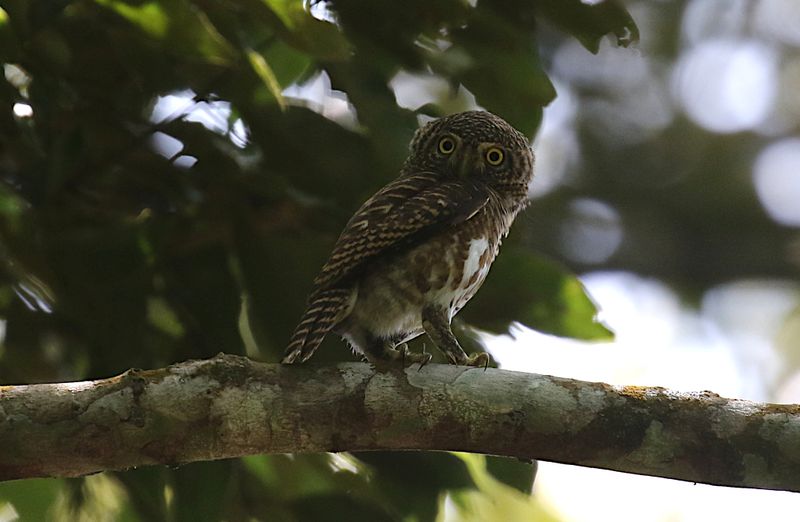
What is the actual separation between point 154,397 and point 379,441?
0.57 metres

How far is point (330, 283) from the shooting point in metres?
3.52

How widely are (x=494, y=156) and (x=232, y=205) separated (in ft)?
3.21

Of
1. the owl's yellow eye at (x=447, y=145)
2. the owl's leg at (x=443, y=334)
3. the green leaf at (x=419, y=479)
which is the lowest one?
the green leaf at (x=419, y=479)

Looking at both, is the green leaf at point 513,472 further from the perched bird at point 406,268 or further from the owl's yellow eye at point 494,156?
the owl's yellow eye at point 494,156

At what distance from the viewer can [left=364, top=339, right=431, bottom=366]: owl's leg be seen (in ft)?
10.2

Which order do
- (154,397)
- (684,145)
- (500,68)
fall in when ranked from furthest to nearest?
(684,145) < (500,68) < (154,397)

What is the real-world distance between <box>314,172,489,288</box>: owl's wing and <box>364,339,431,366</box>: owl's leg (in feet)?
0.93

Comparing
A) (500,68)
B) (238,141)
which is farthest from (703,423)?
(238,141)

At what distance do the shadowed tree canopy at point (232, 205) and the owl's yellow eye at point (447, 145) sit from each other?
13cm

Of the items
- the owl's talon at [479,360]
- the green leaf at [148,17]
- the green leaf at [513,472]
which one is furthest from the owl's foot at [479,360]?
the green leaf at [148,17]

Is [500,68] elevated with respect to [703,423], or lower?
elevated

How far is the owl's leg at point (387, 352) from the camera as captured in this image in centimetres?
310

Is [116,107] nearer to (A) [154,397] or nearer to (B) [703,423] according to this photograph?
(A) [154,397]

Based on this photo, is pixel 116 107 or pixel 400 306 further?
pixel 116 107
